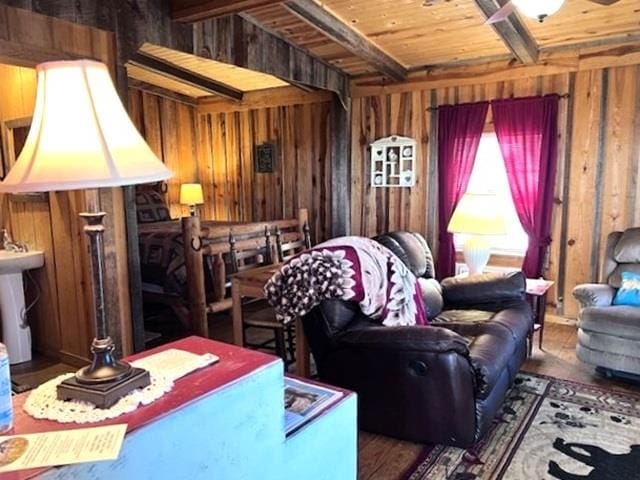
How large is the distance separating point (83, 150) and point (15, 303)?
326cm

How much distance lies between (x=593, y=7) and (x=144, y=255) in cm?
407

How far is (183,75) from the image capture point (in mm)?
5727

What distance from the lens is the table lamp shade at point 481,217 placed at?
366 centimetres

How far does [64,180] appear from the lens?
0.96 m

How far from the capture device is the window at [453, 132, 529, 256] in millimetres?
4730

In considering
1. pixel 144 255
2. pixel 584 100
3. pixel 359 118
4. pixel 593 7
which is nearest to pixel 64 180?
pixel 144 255

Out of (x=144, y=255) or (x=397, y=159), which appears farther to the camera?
(x=397, y=159)

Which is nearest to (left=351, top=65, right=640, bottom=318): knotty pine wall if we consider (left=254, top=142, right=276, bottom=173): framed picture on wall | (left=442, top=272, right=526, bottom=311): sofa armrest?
(left=442, top=272, right=526, bottom=311): sofa armrest

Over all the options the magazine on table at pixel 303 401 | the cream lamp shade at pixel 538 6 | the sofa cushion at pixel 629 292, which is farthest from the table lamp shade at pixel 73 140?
the sofa cushion at pixel 629 292

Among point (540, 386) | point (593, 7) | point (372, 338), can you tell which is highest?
point (593, 7)

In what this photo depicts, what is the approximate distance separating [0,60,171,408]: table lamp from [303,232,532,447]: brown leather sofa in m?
1.51

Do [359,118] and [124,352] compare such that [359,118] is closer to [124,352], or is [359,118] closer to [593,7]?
[593,7]

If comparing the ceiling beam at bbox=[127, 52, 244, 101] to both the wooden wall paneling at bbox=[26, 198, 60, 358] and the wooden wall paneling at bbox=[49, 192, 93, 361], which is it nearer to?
the wooden wall paneling at bbox=[26, 198, 60, 358]

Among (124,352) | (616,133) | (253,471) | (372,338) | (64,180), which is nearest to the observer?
(64,180)
